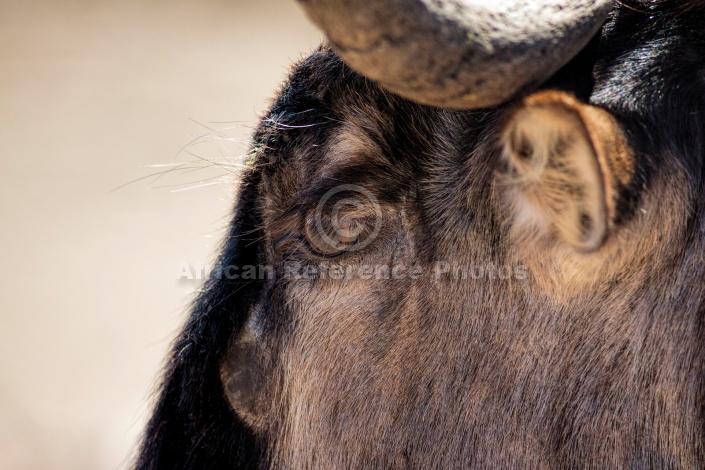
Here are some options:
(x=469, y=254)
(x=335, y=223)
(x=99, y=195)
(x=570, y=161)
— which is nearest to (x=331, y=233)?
(x=335, y=223)

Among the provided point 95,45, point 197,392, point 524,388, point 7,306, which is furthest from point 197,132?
point 524,388

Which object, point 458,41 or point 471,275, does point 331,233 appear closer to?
point 471,275

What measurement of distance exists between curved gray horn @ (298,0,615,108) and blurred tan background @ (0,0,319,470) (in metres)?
4.96

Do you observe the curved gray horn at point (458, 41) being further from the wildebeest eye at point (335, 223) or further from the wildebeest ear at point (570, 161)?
the wildebeest eye at point (335, 223)

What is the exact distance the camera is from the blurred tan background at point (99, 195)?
612 centimetres

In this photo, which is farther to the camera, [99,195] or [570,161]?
[99,195]

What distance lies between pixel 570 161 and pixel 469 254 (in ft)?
1.11

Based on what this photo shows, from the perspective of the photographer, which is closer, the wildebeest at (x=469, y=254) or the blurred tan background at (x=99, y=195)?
the wildebeest at (x=469, y=254)

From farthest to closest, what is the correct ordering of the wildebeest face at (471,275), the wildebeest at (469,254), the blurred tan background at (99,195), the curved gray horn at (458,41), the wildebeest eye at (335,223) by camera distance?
the blurred tan background at (99,195) < the wildebeest eye at (335,223) < the wildebeest face at (471,275) < the wildebeest at (469,254) < the curved gray horn at (458,41)

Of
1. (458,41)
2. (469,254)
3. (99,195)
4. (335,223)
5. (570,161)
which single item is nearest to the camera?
(458,41)

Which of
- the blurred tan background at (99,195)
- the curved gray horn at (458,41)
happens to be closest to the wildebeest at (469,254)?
the curved gray horn at (458,41)

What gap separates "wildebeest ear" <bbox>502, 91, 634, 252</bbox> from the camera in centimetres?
130

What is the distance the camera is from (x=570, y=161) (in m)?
1.34

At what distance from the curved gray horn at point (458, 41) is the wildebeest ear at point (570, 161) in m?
0.07
